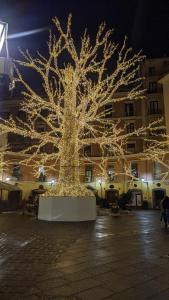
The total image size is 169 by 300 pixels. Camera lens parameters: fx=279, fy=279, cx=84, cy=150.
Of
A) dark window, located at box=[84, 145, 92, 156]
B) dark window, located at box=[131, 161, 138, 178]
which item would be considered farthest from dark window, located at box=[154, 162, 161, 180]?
dark window, located at box=[84, 145, 92, 156]

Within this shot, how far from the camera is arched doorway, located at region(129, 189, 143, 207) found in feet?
A: 117

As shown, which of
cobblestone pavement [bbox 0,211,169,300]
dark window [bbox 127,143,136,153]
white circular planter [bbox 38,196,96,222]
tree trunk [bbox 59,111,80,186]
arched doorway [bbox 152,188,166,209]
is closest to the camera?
cobblestone pavement [bbox 0,211,169,300]

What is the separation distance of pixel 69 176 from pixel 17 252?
6.71 m

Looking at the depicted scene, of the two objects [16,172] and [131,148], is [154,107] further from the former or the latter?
[16,172]

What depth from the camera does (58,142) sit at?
1369 centimetres

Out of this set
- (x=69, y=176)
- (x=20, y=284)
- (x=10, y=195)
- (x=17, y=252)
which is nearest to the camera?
(x=20, y=284)

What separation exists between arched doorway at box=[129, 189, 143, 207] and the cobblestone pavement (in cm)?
2792

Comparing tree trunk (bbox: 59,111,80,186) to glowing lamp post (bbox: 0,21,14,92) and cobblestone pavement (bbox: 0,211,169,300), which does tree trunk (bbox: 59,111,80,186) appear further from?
glowing lamp post (bbox: 0,21,14,92)

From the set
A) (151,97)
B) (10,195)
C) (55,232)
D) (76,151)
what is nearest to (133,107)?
(151,97)

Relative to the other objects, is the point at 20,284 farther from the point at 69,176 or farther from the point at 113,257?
the point at 69,176

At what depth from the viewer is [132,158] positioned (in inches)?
1433

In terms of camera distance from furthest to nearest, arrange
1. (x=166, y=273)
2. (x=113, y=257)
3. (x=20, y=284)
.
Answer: (x=113, y=257) → (x=166, y=273) → (x=20, y=284)

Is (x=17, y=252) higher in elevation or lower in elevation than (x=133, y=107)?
lower

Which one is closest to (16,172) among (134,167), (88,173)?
(88,173)
